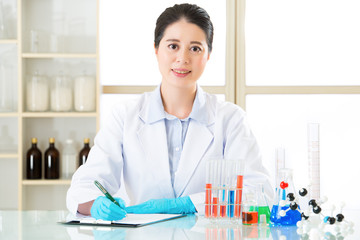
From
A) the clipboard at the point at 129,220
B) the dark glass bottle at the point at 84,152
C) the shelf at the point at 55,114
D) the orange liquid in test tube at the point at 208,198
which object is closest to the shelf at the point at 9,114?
the shelf at the point at 55,114

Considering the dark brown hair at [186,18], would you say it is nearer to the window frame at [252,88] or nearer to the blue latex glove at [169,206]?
the blue latex glove at [169,206]

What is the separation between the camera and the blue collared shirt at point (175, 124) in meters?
2.18

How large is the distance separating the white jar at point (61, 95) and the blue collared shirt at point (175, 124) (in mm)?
1374

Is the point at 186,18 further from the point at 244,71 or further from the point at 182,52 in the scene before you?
the point at 244,71

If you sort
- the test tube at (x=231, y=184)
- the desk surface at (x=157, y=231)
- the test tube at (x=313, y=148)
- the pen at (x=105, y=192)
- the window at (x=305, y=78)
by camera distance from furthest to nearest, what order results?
the window at (x=305, y=78)
the test tube at (x=313, y=148)
the pen at (x=105, y=192)
the test tube at (x=231, y=184)
the desk surface at (x=157, y=231)

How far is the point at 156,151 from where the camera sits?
215 centimetres

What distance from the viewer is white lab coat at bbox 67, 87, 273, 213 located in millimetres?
2100

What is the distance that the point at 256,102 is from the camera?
3.71m

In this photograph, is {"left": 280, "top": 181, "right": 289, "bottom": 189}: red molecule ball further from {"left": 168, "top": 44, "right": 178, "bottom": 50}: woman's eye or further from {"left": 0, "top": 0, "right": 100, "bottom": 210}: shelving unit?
{"left": 0, "top": 0, "right": 100, "bottom": 210}: shelving unit

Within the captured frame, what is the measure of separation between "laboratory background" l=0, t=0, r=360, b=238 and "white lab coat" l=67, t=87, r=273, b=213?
4.60 feet

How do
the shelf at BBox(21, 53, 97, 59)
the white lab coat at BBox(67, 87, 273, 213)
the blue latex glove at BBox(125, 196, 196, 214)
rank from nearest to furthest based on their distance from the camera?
1. the blue latex glove at BBox(125, 196, 196, 214)
2. the white lab coat at BBox(67, 87, 273, 213)
3. the shelf at BBox(21, 53, 97, 59)

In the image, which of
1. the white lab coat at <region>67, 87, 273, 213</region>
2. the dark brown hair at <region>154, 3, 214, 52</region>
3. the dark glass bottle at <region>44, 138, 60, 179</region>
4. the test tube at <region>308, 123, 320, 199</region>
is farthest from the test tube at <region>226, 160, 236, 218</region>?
the dark glass bottle at <region>44, 138, 60, 179</region>

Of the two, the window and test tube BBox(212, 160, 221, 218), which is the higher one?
the window

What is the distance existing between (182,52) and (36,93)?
160cm
